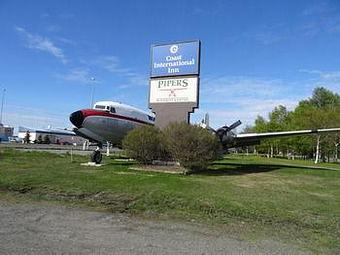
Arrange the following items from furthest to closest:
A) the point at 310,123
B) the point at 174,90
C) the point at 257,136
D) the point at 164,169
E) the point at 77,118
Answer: the point at 310,123 → the point at 257,136 → the point at 77,118 → the point at 174,90 → the point at 164,169

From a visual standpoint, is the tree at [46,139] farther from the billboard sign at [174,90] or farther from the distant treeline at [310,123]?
the billboard sign at [174,90]

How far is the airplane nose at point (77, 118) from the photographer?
22.8m

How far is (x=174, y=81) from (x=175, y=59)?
1215mm

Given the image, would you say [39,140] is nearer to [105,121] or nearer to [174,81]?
[105,121]

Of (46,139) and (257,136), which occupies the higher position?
(46,139)

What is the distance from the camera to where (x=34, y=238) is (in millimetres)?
6938

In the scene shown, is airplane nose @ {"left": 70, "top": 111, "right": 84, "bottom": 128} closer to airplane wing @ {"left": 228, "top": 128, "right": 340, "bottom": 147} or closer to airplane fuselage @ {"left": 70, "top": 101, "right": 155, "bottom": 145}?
airplane fuselage @ {"left": 70, "top": 101, "right": 155, "bottom": 145}

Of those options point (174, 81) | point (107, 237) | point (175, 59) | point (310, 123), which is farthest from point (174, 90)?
point (310, 123)

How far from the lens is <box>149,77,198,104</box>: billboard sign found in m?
21.7

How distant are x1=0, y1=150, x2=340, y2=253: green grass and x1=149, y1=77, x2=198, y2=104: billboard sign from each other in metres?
6.05

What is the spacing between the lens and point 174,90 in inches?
880

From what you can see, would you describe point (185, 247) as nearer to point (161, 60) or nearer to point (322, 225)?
point (322, 225)

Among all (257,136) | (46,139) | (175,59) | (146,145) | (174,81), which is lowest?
(146,145)

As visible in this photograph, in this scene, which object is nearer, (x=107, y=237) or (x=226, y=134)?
(x=107, y=237)
